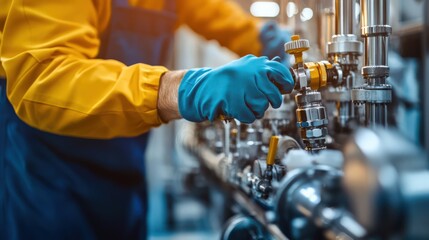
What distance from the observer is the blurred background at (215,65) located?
111cm

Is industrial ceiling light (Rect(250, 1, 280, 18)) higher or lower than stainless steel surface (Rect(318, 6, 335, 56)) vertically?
higher

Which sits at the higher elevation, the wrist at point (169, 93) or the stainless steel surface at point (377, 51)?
the stainless steel surface at point (377, 51)

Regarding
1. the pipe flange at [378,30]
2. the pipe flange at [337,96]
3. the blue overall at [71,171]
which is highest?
the pipe flange at [378,30]

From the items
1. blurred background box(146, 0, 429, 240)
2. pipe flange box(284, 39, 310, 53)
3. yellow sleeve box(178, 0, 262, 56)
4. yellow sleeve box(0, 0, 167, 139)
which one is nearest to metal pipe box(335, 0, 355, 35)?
blurred background box(146, 0, 429, 240)

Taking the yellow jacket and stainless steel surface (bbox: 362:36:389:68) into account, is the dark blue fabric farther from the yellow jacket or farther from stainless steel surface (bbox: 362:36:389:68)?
stainless steel surface (bbox: 362:36:389:68)

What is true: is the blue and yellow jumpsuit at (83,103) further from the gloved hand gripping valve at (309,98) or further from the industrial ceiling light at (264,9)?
the gloved hand gripping valve at (309,98)

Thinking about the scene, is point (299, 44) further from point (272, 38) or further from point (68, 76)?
point (272, 38)

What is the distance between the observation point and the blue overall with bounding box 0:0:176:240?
43.1 inches

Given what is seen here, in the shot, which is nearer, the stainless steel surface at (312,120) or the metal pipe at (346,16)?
the stainless steel surface at (312,120)

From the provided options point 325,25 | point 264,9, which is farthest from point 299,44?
point 264,9

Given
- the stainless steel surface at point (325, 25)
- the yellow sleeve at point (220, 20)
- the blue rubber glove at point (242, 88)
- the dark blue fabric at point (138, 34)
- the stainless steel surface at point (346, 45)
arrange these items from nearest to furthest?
the blue rubber glove at point (242, 88) < the stainless steel surface at point (346, 45) < the stainless steel surface at point (325, 25) < the dark blue fabric at point (138, 34) < the yellow sleeve at point (220, 20)

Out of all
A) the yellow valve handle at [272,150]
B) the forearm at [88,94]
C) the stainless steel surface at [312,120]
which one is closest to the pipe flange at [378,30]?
the stainless steel surface at [312,120]

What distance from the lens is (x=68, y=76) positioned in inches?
31.9

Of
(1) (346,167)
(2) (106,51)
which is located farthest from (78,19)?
(1) (346,167)
